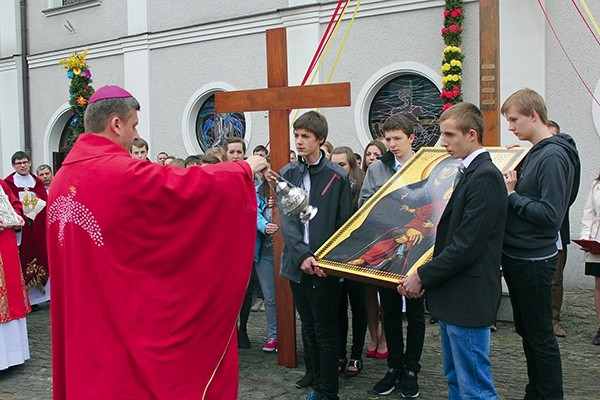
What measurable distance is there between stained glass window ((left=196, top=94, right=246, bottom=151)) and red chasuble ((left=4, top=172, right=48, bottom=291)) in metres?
4.71

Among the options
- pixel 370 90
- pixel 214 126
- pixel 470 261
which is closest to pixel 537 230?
pixel 470 261

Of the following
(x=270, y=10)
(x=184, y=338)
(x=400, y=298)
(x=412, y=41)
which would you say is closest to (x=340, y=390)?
(x=400, y=298)

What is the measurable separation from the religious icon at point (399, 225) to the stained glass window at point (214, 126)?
8665 mm

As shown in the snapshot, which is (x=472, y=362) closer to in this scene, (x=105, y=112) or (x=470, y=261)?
(x=470, y=261)

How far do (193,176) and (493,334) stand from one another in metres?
4.76

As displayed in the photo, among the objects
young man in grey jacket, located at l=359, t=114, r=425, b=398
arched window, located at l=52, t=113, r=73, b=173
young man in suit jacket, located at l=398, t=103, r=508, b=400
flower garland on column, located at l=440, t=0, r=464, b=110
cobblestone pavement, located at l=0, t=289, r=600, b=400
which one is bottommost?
cobblestone pavement, located at l=0, t=289, r=600, b=400

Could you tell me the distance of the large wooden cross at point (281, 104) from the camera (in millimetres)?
5586

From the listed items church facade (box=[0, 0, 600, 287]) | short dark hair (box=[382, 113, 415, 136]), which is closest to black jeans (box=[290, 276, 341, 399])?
short dark hair (box=[382, 113, 415, 136])

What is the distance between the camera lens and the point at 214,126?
14.0 m

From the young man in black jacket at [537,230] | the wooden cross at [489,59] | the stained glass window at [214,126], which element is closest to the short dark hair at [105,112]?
the young man in black jacket at [537,230]

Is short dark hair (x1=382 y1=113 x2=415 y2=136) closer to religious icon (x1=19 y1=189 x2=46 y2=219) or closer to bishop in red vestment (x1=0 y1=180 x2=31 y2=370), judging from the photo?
bishop in red vestment (x1=0 y1=180 x2=31 y2=370)

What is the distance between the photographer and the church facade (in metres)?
9.84

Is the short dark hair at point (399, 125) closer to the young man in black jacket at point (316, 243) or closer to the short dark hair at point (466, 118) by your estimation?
the young man in black jacket at point (316, 243)

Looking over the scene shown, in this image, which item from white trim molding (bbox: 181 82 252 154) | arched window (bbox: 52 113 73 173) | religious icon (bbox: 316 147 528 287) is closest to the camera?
religious icon (bbox: 316 147 528 287)
